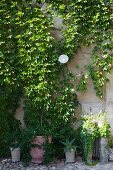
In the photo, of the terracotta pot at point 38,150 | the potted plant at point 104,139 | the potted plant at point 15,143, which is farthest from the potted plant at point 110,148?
the potted plant at point 15,143

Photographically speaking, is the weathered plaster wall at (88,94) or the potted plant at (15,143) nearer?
the potted plant at (15,143)

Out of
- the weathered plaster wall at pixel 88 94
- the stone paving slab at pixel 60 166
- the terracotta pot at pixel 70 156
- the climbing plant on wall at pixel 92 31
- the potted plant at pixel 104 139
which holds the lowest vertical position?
the stone paving slab at pixel 60 166

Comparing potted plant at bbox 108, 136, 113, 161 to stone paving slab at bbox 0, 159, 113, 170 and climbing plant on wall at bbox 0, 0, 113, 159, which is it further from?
climbing plant on wall at bbox 0, 0, 113, 159

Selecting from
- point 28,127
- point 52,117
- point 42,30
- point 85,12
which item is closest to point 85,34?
point 85,12

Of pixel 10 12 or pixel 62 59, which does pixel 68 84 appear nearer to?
pixel 62 59

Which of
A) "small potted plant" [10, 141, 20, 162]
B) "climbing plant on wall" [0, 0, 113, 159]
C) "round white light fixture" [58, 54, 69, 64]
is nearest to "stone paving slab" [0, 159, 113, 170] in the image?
"small potted plant" [10, 141, 20, 162]

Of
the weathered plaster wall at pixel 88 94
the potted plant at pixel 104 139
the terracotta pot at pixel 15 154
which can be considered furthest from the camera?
the weathered plaster wall at pixel 88 94

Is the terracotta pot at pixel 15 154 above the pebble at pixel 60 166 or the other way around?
above

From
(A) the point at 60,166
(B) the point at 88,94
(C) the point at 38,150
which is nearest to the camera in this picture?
(A) the point at 60,166

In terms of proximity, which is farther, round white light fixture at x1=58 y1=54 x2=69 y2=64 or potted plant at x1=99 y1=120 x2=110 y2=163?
round white light fixture at x1=58 y1=54 x2=69 y2=64

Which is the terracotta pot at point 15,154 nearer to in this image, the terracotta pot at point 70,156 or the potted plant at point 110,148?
the terracotta pot at point 70,156

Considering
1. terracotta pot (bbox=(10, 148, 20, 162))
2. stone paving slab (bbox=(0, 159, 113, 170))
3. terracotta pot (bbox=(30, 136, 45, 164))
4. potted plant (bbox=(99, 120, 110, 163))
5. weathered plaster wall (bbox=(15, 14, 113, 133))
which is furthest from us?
weathered plaster wall (bbox=(15, 14, 113, 133))

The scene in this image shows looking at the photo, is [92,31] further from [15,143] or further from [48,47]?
[15,143]

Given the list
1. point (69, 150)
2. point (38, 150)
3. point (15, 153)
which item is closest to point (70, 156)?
point (69, 150)
